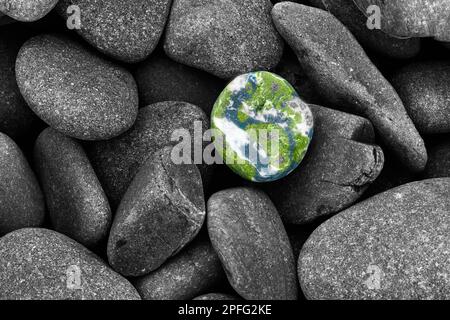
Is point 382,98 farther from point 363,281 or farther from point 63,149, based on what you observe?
point 63,149

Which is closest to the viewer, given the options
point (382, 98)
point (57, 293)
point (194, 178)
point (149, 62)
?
point (57, 293)

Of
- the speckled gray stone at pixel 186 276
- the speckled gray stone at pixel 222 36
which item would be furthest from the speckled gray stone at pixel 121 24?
the speckled gray stone at pixel 186 276

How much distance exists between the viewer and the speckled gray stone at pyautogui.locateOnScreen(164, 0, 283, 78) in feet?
7.57

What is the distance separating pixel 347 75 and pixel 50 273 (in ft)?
4.04

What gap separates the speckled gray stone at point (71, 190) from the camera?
2.15 m

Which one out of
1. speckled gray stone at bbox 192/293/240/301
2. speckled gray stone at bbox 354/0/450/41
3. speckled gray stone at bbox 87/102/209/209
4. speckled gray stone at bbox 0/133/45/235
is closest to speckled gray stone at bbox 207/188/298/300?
speckled gray stone at bbox 192/293/240/301

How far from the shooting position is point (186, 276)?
2.10 m

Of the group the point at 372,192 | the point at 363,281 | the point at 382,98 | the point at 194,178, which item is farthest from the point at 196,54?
the point at 363,281

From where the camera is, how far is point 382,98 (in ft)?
7.48

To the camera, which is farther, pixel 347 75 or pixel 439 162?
pixel 439 162

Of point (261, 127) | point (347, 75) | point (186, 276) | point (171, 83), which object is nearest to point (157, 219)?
point (186, 276)

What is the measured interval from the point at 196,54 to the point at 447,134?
3.39ft

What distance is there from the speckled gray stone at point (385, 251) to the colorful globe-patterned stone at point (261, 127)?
28 centimetres

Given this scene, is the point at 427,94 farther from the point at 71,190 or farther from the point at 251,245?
the point at 71,190
